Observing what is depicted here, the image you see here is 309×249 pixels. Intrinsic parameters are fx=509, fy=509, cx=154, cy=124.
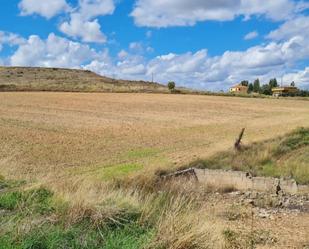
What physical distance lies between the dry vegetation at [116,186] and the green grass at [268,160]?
916 millimetres

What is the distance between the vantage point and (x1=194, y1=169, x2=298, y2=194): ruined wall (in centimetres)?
1575

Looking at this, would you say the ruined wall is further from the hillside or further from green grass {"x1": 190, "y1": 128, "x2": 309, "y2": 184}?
the hillside

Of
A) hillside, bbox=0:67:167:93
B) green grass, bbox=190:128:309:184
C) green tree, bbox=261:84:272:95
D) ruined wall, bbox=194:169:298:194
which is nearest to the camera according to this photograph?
ruined wall, bbox=194:169:298:194

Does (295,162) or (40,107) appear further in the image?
(40,107)

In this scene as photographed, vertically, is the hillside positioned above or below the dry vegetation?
above

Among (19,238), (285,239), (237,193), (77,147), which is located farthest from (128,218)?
(77,147)

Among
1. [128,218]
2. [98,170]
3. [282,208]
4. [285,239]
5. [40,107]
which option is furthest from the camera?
[40,107]

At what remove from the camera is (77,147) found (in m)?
22.5

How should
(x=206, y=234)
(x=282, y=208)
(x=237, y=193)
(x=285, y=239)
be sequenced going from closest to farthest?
(x=206, y=234) → (x=285, y=239) → (x=282, y=208) → (x=237, y=193)

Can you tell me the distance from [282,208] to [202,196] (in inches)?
86.9

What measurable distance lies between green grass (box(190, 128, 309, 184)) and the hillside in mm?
51568

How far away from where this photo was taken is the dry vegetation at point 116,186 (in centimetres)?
629

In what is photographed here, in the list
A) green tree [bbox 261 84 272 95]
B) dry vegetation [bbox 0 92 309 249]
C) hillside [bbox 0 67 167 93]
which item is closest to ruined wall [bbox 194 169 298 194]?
dry vegetation [bbox 0 92 309 249]

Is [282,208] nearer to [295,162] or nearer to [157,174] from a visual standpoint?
[157,174]
